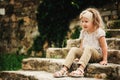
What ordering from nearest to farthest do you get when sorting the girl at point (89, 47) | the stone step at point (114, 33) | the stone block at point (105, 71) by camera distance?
the stone block at point (105, 71) < the girl at point (89, 47) < the stone step at point (114, 33)

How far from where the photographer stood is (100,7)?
28.2ft

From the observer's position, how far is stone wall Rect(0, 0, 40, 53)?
10031 mm

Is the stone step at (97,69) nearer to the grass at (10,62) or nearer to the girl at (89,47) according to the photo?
the girl at (89,47)

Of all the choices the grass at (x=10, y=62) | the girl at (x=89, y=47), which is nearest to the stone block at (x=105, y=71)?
the girl at (x=89, y=47)

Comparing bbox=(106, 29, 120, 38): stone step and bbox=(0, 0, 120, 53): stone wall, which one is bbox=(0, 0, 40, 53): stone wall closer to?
bbox=(0, 0, 120, 53): stone wall

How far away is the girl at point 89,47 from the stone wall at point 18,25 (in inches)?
188

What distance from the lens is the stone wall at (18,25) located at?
10.0 metres

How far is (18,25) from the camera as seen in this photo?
10297mm

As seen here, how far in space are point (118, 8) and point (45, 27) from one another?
244 centimetres

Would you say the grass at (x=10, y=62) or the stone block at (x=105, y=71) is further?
the grass at (x=10, y=62)

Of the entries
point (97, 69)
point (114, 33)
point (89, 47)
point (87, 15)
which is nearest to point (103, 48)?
point (89, 47)

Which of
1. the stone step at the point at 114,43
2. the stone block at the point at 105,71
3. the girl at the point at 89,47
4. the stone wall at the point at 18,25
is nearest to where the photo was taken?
the stone block at the point at 105,71

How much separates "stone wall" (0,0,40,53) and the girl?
4.77 m

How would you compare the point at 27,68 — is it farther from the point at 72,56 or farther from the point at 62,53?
the point at 72,56
